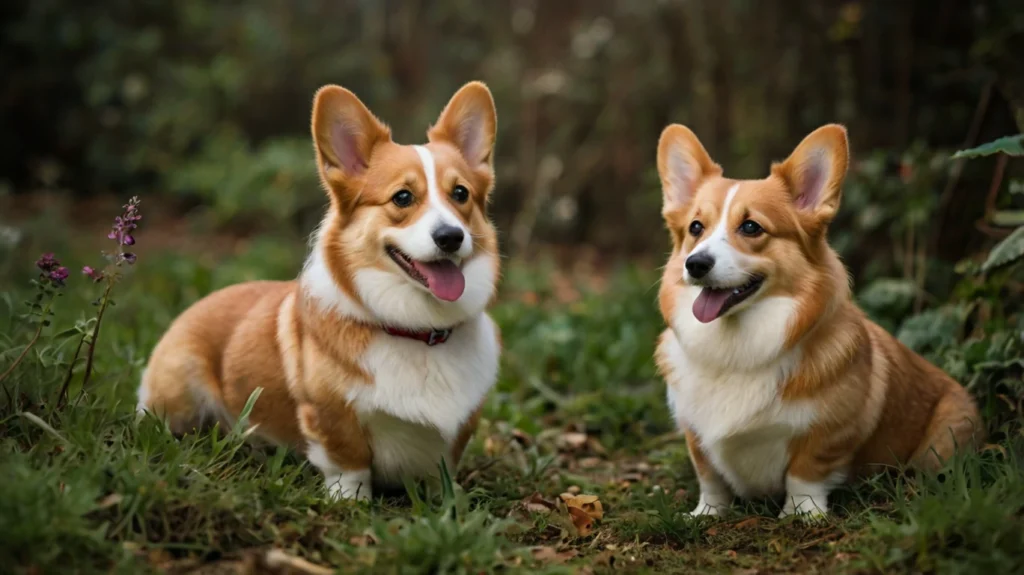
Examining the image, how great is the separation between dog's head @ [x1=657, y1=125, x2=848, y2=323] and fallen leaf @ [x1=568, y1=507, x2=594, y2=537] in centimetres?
81

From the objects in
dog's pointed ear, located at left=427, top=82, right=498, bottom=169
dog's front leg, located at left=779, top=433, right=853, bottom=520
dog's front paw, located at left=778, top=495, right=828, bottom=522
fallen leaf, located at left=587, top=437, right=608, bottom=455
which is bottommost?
fallen leaf, located at left=587, top=437, right=608, bottom=455

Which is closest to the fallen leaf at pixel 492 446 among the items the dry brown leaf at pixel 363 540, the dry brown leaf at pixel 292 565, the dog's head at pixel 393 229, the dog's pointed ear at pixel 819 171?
the dog's head at pixel 393 229

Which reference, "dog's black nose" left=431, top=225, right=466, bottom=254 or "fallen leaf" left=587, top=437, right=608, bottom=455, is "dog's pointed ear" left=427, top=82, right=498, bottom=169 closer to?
"dog's black nose" left=431, top=225, right=466, bottom=254

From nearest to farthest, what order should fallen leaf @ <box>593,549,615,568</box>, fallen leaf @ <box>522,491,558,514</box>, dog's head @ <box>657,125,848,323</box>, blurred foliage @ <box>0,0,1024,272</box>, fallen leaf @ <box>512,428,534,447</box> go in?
fallen leaf @ <box>593,549,615,568</box> < dog's head @ <box>657,125,848,323</box> < fallen leaf @ <box>522,491,558,514</box> < fallen leaf @ <box>512,428,534,447</box> < blurred foliage @ <box>0,0,1024,272</box>

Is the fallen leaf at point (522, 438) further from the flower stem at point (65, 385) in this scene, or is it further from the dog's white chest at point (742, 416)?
the flower stem at point (65, 385)

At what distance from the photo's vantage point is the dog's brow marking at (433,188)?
311 centimetres

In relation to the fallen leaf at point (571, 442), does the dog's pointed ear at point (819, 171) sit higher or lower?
higher

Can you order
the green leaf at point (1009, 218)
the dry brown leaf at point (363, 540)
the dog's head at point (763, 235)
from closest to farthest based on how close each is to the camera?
the dry brown leaf at point (363, 540) → the dog's head at point (763, 235) → the green leaf at point (1009, 218)

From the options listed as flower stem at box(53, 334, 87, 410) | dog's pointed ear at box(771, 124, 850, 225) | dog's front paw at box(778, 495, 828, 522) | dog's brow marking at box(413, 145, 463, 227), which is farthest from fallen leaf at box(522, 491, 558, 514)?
flower stem at box(53, 334, 87, 410)

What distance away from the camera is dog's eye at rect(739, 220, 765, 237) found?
321 centimetres

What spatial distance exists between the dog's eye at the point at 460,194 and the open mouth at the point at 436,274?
254mm

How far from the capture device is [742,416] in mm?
3203

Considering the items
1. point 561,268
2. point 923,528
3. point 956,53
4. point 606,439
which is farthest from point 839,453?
point 561,268

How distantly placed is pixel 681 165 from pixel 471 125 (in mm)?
826
